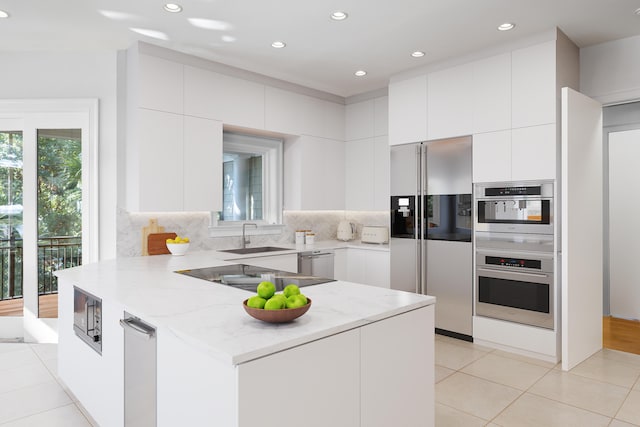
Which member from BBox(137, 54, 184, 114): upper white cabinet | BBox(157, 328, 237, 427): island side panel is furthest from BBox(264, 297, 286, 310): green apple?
BBox(137, 54, 184, 114): upper white cabinet

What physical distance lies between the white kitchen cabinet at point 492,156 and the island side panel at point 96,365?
10.3ft

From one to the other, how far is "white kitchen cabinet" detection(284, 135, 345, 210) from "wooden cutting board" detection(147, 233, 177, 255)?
1.59m

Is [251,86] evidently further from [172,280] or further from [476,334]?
[476,334]

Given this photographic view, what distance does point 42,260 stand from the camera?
153 inches

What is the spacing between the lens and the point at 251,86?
4391mm

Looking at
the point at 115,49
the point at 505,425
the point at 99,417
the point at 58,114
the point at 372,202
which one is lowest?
the point at 505,425

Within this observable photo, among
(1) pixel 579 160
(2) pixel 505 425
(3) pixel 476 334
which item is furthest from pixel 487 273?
(2) pixel 505 425

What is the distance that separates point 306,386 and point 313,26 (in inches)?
112

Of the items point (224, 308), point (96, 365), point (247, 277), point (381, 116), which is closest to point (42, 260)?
point (96, 365)

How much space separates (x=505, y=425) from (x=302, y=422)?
163 cm

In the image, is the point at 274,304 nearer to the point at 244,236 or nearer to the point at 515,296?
the point at 515,296

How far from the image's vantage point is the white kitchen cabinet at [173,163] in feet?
11.8

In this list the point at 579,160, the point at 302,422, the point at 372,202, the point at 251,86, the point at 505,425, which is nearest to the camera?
the point at 302,422

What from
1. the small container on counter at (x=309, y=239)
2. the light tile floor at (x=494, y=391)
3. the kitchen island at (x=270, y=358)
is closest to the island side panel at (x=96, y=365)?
the kitchen island at (x=270, y=358)
